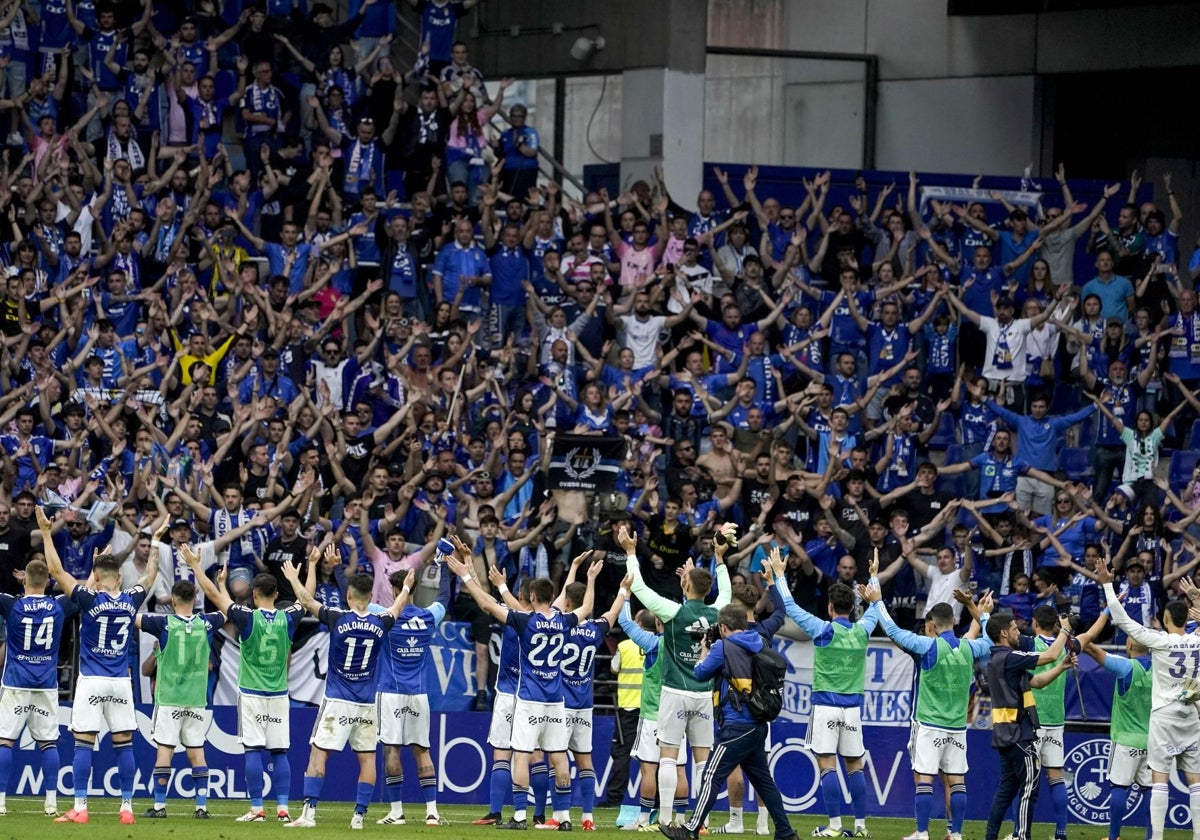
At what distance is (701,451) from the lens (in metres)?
25.8

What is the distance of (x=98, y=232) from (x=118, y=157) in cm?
146

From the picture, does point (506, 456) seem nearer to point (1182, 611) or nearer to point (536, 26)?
point (1182, 611)

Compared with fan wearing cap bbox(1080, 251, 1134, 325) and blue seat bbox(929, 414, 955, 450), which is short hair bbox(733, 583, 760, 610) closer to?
blue seat bbox(929, 414, 955, 450)

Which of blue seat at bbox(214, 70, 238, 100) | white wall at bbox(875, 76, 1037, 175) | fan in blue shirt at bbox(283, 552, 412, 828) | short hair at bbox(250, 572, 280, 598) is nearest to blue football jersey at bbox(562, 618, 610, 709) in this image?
fan in blue shirt at bbox(283, 552, 412, 828)

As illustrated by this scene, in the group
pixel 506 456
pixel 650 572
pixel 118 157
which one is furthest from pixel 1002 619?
pixel 118 157

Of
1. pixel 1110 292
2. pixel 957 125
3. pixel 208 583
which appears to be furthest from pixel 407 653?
pixel 957 125

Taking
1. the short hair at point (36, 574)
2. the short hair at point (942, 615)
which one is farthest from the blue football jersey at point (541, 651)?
the short hair at point (36, 574)

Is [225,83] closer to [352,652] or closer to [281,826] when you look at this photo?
[352,652]

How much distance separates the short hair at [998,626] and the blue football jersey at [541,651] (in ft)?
12.2

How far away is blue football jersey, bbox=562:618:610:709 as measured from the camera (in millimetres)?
18547

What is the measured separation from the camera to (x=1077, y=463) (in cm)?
2702

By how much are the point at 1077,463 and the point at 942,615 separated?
358 inches

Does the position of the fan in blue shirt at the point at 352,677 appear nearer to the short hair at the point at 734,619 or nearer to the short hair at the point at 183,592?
the short hair at the point at 183,592

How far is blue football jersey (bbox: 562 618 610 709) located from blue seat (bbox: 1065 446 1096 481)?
1031 cm
